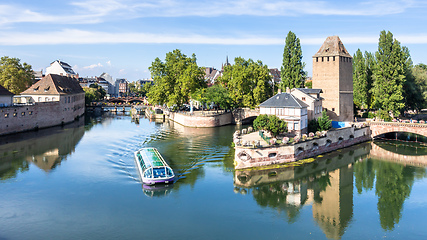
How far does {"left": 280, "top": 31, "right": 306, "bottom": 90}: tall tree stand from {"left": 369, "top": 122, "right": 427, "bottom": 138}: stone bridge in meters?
21.8

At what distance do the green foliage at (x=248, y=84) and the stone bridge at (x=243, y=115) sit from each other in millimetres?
1172

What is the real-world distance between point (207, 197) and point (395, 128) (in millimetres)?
37485

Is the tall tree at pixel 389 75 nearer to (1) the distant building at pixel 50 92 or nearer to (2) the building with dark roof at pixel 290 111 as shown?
(2) the building with dark roof at pixel 290 111

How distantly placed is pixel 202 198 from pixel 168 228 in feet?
19.6

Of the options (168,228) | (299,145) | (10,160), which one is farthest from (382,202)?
(10,160)

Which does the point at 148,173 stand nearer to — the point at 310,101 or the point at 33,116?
the point at 310,101

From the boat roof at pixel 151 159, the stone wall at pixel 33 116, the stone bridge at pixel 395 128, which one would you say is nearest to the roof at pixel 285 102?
the stone bridge at pixel 395 128

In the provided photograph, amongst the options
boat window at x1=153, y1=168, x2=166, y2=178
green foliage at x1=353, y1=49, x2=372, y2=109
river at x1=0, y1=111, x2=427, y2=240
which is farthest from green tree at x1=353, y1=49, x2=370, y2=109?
boat window at x1=153, y1=168, x2=166, y2=178

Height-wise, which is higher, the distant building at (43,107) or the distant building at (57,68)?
the distant building at (57,68)

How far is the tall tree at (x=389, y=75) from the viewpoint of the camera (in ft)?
185

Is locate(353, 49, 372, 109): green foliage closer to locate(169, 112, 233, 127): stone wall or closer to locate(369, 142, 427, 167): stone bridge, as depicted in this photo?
locate(369, 142, 427, 167): stone bridge

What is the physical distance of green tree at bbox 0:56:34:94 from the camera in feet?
243

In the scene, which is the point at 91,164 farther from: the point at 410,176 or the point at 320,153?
the point at 410,176

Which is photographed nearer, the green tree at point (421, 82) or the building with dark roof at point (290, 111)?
the building with dark roof at point (290, 111)
